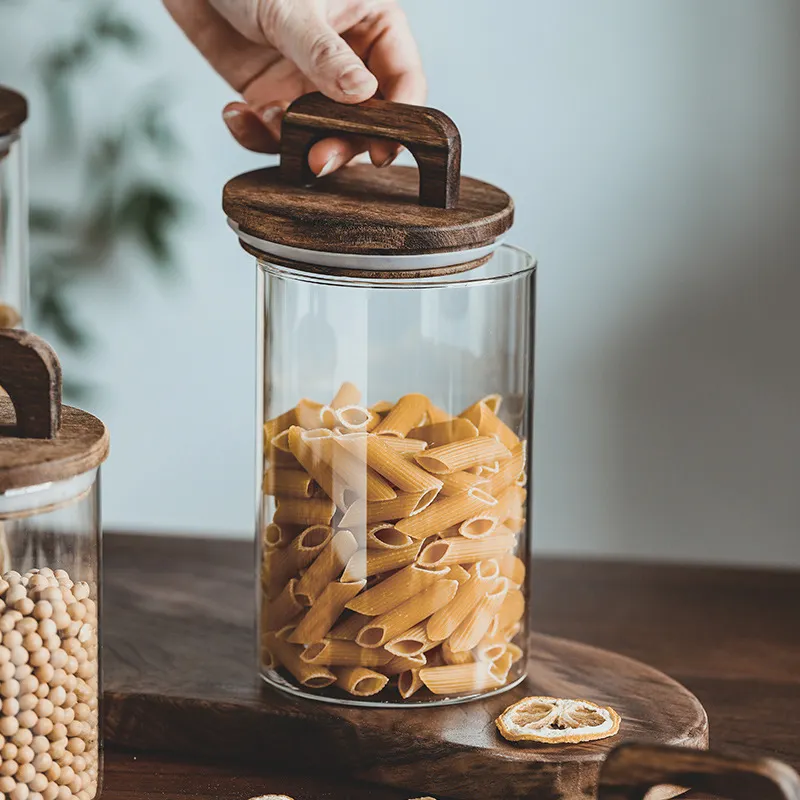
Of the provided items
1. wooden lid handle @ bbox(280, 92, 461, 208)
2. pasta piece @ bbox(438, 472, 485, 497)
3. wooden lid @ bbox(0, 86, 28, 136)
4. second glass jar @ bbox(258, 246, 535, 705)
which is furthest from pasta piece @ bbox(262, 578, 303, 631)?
wooden lid @ bbox(0, 86, 28, 136)

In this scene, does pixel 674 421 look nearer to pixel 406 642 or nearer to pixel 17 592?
pixel 406 642

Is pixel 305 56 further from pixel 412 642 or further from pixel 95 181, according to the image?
pixel 95 181

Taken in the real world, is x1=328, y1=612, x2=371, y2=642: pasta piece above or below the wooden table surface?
above

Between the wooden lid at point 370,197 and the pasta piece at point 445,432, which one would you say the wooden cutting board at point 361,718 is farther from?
the wooden lid at point 370,197

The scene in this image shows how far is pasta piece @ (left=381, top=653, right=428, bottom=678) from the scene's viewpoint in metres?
0.71

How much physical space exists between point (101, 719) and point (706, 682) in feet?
1.30

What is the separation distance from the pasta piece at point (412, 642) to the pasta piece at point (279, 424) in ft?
0.44

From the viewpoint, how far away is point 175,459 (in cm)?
150

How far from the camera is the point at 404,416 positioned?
2.39 ft

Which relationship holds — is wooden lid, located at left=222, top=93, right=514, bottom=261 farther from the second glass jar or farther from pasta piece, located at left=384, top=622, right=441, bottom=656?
pasta piece, located at left=384, top=622, right=441, bottom=656

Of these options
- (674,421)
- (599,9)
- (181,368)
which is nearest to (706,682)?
(674,421)

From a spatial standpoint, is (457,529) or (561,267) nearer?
(457,529)

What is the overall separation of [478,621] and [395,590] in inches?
2.2

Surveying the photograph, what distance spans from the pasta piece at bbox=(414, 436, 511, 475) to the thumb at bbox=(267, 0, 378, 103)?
0.21 meters
